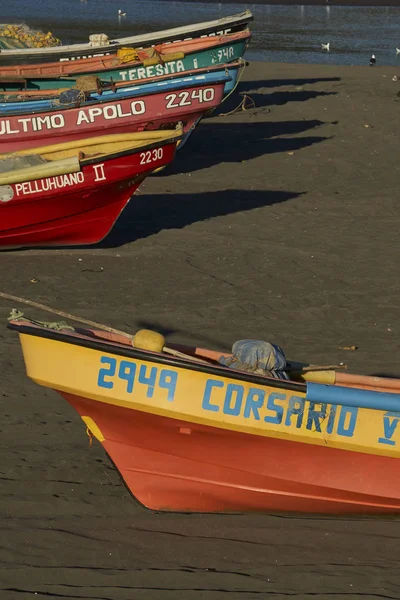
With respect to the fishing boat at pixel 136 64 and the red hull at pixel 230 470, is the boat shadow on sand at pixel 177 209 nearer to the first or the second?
the fishing boat at pixel 136 64

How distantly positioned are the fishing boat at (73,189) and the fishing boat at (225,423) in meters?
5.29

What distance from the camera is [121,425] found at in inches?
263

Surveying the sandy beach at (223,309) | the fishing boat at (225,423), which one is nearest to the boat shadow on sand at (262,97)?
the sandy beach at (223,309)

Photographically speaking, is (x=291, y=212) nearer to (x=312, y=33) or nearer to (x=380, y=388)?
(x=380, y=388)

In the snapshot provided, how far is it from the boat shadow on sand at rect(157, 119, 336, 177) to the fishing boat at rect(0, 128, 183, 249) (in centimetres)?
423

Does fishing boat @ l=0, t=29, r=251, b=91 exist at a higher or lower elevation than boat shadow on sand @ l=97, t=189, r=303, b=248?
higher

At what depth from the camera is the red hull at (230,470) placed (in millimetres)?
6547

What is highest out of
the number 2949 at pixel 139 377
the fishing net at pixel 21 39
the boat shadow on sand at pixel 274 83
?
the fishing net at pixel 21 39

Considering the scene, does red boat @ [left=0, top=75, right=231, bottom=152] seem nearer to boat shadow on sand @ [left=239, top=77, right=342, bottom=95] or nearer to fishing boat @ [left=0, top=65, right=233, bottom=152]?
fishing boat @ [left=0, top=65, right=233, bottom=152]

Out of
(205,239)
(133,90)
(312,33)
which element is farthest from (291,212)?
(312,33)

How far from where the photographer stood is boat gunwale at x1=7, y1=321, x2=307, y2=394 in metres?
6.30

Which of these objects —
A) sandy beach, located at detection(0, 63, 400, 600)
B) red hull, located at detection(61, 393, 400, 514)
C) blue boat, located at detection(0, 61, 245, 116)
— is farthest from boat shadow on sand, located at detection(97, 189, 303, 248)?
red hull, located at detection(61, 393, 400, 514)

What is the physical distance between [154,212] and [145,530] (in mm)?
8306

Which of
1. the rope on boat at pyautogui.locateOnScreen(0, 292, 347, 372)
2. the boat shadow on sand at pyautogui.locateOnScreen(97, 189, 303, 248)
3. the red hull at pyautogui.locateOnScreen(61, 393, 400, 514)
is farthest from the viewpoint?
the boat shadow on sand at pyautogui.locateOnScreen(97, 189, 303, 248)
